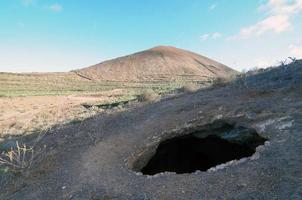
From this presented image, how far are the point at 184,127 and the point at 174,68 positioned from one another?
68.8 meters

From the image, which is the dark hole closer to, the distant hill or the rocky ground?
the rocky ground

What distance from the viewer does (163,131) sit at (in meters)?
12.4

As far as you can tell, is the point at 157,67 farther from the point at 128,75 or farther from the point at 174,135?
the point at 174,135

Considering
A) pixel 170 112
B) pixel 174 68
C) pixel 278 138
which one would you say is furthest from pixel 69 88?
pixel 278 138

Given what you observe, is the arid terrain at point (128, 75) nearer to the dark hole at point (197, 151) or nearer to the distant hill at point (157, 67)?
the distant hill at point (157, 67)

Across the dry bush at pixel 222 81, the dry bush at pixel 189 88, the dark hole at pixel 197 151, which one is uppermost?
the dry bush at pixel 222 81

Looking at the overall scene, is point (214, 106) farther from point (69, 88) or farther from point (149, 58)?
point (149, 58)

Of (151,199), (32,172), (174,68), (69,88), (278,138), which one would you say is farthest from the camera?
(174,68)

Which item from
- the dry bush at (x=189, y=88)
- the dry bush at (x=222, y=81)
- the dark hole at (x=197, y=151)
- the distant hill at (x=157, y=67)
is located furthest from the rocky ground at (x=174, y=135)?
the distant hill at (x=157, y=67)

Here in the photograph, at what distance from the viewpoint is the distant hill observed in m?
76.2

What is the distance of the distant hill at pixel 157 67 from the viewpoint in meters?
76.2

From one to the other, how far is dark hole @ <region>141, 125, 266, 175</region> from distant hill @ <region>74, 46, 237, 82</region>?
56690mm

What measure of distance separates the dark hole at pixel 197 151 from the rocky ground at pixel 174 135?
52 cm

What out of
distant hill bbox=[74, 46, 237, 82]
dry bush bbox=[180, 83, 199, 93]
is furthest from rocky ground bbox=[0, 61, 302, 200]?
distant hill bbox=[74, 46, 237, 82]
